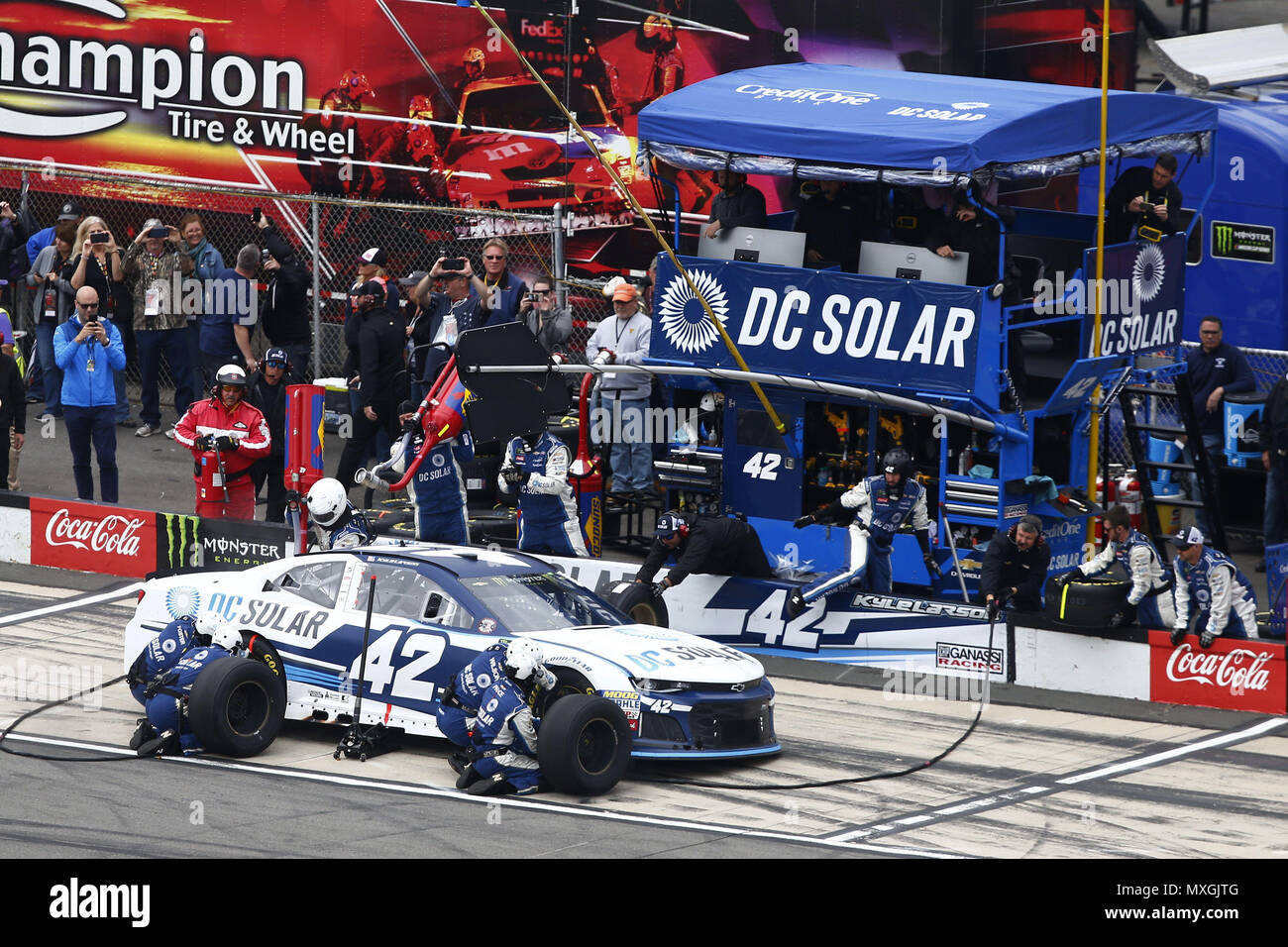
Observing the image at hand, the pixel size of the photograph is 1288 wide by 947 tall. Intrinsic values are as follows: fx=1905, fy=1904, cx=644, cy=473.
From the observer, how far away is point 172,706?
1211cm

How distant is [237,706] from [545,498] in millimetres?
4540

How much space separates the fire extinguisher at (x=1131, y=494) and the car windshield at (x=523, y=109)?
7.71 m

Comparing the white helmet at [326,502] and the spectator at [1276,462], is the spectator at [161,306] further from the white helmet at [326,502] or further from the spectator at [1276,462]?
the spectator at [1276,462]

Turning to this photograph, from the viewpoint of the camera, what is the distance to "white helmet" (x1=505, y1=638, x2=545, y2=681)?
1134cm

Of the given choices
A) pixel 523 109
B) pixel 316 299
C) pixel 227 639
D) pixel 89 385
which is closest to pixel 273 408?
pixel 89 385

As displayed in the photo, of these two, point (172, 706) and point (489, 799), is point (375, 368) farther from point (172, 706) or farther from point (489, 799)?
point (489, 799)

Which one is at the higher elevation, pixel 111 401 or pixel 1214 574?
pixel 111 401

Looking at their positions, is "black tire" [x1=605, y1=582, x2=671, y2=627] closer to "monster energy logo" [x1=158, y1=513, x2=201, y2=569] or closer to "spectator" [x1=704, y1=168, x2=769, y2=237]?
"spectator" [x1=704, y1=168, x2=769, y2=237]

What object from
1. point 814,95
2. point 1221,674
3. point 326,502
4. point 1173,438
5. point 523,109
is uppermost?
point 523,109

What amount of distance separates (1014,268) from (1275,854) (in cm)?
660

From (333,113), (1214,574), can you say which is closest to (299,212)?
(333,113)

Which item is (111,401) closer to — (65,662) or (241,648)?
(65,662)

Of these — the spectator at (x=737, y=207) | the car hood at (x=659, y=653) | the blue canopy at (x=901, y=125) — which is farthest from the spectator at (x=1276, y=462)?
the car hood at (x=659, y=653)

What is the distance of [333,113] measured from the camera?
2222cm
